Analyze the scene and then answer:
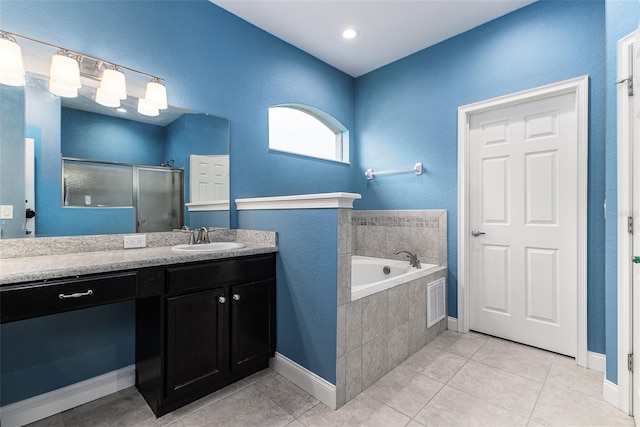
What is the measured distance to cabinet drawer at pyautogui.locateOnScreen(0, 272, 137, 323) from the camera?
3.81ft

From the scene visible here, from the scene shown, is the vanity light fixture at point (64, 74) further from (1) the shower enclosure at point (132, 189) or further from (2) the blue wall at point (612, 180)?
(2) the blue wall at point (612, 180)

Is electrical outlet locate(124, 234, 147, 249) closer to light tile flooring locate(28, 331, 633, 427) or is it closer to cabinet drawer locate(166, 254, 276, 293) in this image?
cabinet drawer locate(166, 254, 276, 293)

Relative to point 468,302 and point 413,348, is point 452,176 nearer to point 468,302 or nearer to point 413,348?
point 468,302

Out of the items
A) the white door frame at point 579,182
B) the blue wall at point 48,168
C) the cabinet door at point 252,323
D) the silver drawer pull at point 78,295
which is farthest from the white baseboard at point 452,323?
the blue wall at point 48,168

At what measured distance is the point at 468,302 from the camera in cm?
275

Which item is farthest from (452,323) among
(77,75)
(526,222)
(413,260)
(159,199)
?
(77,75)

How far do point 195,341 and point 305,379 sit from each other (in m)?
0.72

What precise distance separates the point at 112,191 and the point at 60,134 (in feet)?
1.33

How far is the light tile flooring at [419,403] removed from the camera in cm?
157

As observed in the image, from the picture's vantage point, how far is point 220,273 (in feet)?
5.80

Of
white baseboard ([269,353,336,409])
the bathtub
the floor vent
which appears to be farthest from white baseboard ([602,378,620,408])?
white baseboard ([269,353,336,409])

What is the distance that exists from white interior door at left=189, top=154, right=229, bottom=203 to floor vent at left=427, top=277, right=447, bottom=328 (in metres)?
1.92

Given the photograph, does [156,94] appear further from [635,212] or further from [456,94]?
[635,212]

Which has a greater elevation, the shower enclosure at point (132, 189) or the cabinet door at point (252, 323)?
the shower enclosure at point (132, 189)
